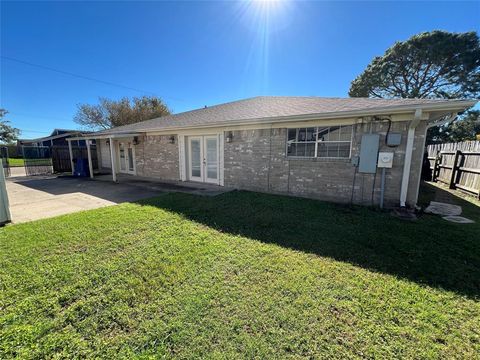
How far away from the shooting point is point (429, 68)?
1766 centimetres

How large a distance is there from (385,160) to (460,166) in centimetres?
621

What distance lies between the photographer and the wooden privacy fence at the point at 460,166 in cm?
775

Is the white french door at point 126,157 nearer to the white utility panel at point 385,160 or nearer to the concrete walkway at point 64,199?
the concrete walkway at point 64,199

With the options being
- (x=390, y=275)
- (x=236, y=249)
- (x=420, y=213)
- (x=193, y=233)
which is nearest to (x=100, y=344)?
(x=236, y=249)

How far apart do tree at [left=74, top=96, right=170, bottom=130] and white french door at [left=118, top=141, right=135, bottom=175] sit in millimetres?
16901

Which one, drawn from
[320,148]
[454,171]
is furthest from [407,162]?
[454,171]

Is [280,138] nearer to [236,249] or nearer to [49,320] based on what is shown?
[236,249]

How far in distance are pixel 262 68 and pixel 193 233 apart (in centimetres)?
1059

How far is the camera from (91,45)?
1241cm

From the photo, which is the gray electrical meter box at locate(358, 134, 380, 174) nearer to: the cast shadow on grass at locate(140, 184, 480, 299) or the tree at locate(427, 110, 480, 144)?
the cast shadow on grass at locate(140, 184, 480, 299)

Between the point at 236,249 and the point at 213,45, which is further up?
the point at 213,45

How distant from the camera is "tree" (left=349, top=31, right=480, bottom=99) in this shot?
16109 millimetres

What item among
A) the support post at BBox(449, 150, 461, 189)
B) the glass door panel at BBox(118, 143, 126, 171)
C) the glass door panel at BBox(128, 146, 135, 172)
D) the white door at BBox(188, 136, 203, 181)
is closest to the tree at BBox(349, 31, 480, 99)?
the support post at BBox(449, 150, 461, 189)

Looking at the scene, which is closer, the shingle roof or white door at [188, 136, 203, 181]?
the shingle roof
